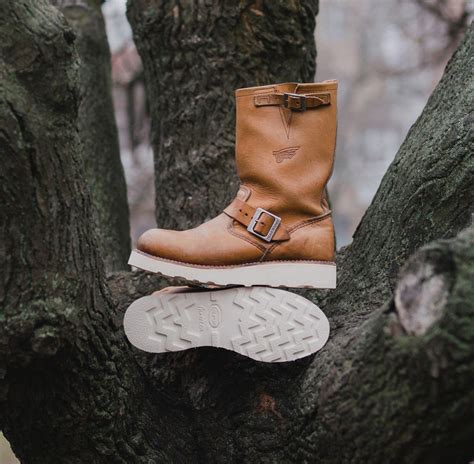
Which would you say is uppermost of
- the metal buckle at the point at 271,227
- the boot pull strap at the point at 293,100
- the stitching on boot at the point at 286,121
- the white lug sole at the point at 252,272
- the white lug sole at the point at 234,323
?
the boot pull strap at the point at 293,100

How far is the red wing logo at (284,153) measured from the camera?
2.28 meters

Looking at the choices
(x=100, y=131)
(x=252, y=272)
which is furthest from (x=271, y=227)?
(x=100, y=131)

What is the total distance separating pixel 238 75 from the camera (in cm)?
291

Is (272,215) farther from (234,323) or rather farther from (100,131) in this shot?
(100,131)

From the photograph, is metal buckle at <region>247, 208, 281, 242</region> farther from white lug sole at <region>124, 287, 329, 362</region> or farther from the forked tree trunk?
the forked tree trunk

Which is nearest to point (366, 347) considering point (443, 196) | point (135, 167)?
point (443, 196)

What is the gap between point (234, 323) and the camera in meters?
2.16

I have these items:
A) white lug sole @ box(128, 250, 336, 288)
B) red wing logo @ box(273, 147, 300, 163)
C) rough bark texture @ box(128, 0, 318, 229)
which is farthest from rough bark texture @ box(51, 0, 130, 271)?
red wing logo @ box(273, 147, 300, 163)

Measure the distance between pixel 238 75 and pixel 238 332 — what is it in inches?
44.6

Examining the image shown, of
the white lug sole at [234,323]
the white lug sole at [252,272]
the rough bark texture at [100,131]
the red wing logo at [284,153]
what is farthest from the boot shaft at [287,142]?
the rough bark texture at [100,131]

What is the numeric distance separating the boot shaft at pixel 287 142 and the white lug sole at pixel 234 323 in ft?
0.88

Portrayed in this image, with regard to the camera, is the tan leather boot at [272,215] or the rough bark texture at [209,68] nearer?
the tan leather boot at [272,215]

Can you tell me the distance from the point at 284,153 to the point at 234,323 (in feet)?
1.67

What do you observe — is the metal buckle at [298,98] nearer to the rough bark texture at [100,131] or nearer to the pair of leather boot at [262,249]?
the pair of leather boot at [262,249]
